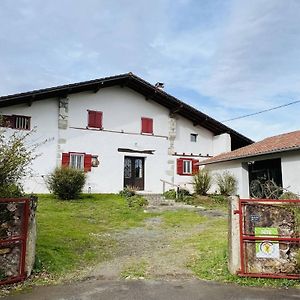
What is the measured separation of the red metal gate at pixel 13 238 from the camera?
525 centimetres

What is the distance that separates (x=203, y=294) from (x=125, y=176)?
630 inches

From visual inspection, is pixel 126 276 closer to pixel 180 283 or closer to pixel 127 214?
pixel 180 283

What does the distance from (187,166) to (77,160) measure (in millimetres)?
A: 7288

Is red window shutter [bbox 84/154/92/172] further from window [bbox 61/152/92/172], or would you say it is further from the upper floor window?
the upper floor window

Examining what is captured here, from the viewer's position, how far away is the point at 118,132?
20344 mm

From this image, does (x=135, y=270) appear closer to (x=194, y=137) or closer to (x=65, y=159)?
(x=65, y=159)

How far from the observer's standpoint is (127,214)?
13062mm

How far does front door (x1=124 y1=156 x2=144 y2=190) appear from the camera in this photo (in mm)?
20714

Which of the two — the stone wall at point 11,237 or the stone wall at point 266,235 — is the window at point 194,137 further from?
the stone wall at point 11,237

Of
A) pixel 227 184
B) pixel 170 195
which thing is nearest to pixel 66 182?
pixel 170 195

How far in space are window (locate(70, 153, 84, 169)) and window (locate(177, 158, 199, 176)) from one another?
6.30 meters

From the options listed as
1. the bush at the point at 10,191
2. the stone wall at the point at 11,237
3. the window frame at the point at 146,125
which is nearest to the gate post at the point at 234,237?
the stone wall at the point at 11,237

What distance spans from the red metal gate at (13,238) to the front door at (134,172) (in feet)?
49.6

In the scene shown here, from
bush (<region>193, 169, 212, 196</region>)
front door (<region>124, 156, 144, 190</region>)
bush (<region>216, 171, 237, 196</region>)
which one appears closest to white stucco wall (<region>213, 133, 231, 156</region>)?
bush (<region>216, 171, 237, 196</region>)
